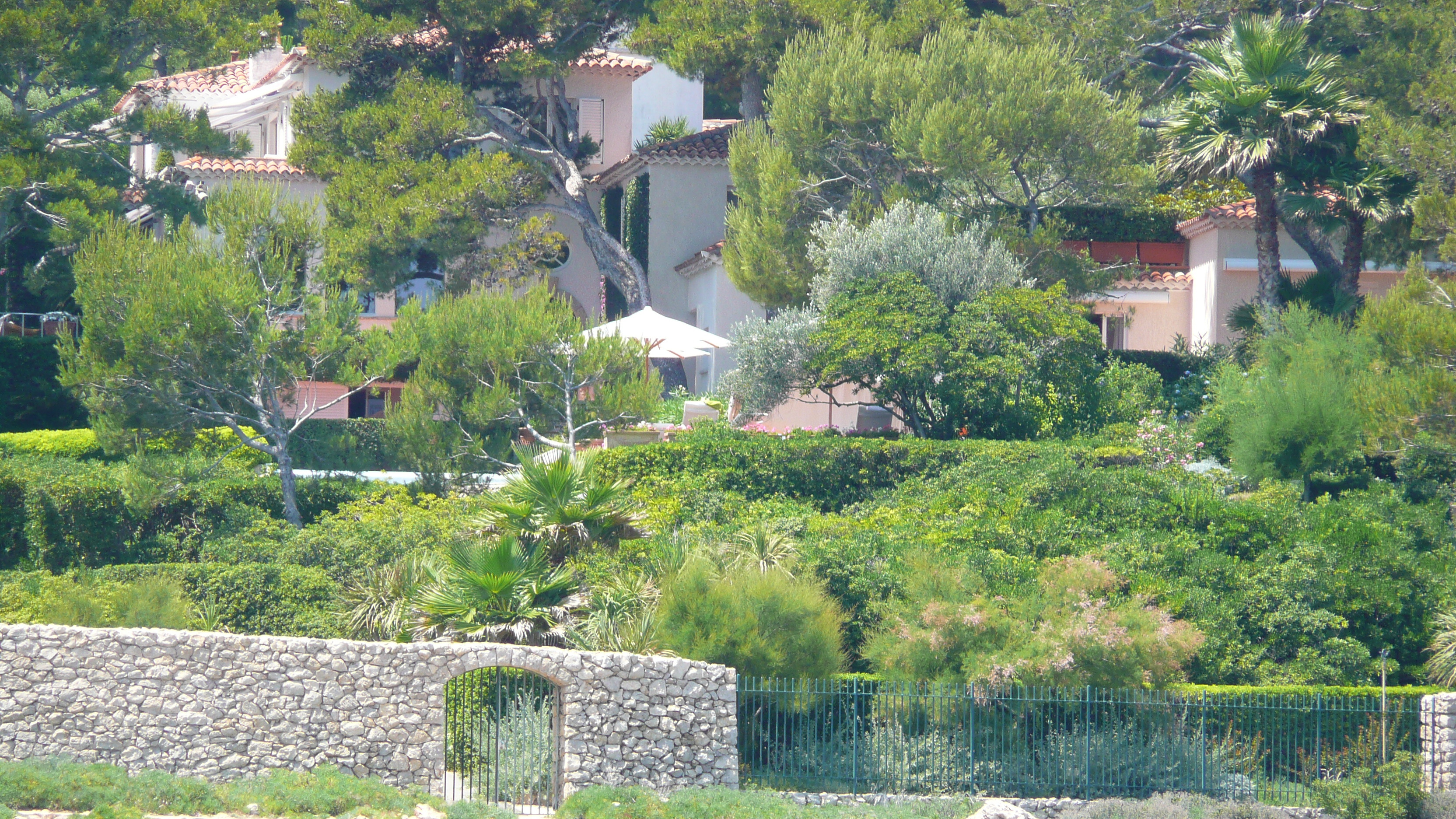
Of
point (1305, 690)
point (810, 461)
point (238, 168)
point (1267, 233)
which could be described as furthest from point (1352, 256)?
point (238, 168)

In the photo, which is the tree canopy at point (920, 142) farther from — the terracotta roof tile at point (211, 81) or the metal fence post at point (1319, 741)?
the terracotta roof tile at point (211, 81)

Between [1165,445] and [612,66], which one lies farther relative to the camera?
[612,66]

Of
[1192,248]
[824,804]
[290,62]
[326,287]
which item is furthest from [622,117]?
[824,804]

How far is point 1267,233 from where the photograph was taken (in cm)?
2772

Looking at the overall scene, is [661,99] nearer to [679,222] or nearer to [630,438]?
[679,222]

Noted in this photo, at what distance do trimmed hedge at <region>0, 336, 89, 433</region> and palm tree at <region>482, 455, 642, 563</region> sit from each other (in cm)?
1641

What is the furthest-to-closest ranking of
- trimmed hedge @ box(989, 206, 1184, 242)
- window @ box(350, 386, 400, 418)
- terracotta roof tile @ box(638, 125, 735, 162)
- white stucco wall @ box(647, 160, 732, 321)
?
1. window @ box(350, 386, 400, 418)
2. white stucco wall @ box(647, 160, 732, 321)
3. terracotta roof tile @ box(638, 125, 735, 162)
4. trimmed hedge @ box(989, 206, 1184, 242)

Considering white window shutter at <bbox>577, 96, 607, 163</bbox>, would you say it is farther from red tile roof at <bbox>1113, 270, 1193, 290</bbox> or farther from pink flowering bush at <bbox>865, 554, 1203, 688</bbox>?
pink flowering bush at <bbox>865, 554, 1203, 688</bbox>

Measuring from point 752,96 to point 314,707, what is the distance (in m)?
23.7

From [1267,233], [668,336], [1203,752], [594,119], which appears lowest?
[1203,752]

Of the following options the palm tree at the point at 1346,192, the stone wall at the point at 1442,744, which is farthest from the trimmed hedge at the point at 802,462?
the palm tree at the point at 1346,192

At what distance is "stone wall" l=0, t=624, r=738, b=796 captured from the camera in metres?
15.0

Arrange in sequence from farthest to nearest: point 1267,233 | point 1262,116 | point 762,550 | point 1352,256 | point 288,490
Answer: point 1267,233 < point 1352,256 < point 1262,116 < point 288,490 < point 762,550

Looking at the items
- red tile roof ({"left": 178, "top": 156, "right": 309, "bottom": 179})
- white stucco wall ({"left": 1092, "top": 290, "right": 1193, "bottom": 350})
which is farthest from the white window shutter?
white stucco wall ({"left": 1092, "top": 290, "right": 1193, "bottom": 350})
